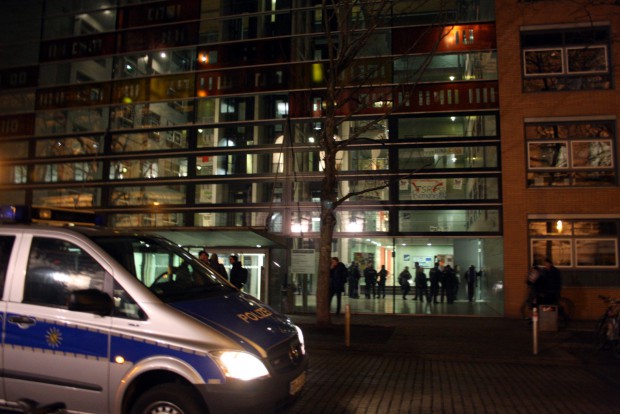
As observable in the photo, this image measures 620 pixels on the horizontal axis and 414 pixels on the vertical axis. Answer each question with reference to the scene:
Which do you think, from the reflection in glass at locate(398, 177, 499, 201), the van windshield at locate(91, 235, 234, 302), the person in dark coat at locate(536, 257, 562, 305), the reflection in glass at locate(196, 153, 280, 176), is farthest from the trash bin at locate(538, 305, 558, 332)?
the van windshield at locate(91, 235, 234, 302)

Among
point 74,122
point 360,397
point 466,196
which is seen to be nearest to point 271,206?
point 466,196

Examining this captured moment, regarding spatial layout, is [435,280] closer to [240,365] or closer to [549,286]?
[549,286]

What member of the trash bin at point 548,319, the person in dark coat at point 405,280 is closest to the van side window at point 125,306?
the trash bin at point 548,319

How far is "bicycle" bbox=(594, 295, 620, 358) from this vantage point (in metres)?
10.2

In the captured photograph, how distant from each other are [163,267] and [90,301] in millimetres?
1173

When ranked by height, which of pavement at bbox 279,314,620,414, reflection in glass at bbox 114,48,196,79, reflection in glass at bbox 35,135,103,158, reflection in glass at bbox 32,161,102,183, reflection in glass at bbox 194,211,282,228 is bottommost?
pavement at bbox 279,314,620,414

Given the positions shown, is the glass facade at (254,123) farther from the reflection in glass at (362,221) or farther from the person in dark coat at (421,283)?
the person in dark coat at (421,283)

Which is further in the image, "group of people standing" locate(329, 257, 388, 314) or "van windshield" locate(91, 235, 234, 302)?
"group of people standing" locate(329, 257, 388, 314)

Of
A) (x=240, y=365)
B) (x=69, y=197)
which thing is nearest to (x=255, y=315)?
(x=240, y=365)

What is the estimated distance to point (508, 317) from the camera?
15711 millimetres

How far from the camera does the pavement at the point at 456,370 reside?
6.73 metres

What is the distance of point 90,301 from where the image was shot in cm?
433

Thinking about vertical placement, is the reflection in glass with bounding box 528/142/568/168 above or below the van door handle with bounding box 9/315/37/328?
above

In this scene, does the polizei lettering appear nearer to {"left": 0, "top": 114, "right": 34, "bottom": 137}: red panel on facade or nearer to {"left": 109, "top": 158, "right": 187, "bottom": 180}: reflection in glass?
{"left": 109, "top": 158, "right": 187, "bottom": 180}: reflection in glass
